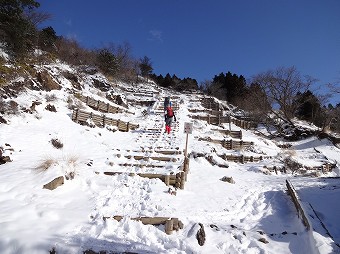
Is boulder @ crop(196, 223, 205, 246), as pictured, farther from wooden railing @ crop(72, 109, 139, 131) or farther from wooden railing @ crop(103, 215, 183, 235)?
wooden railing @ crop(72, 109, 139, 131)

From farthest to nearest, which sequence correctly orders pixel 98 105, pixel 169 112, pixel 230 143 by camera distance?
1. pixel 98 105
2. pixel 230 143
3. pixel 169 112

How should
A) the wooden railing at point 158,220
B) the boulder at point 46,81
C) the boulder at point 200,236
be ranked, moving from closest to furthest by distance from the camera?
the boulder at point 200,236
the wooden railing at point 158,220
the boulder at point 46,81

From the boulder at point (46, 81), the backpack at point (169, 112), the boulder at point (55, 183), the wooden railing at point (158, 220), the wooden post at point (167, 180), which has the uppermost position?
the boulder at point (46, 81)

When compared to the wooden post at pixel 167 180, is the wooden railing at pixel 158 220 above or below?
below

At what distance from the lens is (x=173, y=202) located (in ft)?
20.8

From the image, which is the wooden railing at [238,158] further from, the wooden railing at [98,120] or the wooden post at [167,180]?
the wooden railing at [98,120]

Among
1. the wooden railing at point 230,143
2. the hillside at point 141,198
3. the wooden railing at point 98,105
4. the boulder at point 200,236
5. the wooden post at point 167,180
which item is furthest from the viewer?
the wooden railing at point 98,105

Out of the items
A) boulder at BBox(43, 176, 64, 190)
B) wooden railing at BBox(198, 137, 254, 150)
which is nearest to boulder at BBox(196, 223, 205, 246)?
boulder at BBox(43, 176, 64, 190)

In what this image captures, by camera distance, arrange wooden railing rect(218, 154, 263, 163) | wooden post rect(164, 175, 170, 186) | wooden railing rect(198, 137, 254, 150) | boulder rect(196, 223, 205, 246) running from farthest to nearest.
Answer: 1. wooden railing rect(198, 137, 254, 150)
2. wooden railing rect(218, 154, 263, 163)
3. wooden post rect(164, 175, 170, 186)
4. boulder rect(196, 223, 205, 246)

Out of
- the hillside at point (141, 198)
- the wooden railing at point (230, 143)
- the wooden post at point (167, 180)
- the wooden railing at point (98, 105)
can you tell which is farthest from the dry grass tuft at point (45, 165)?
the wooden railing at point (98, 105)

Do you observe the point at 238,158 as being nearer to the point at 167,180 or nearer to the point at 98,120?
the point at 167,180

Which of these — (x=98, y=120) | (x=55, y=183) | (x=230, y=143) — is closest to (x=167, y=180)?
(x=55, y=183)

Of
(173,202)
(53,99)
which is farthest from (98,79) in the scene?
(173,202)

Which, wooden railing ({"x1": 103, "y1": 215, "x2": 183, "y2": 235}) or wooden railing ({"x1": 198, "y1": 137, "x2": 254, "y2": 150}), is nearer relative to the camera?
wooden railing ({"x1": 103, "y1": 215, "x2": 183, "y2": 235})
